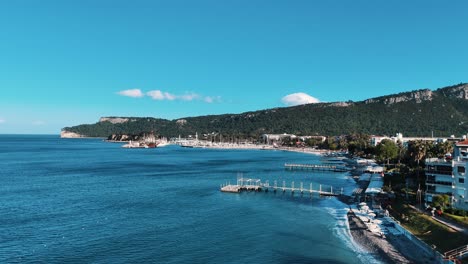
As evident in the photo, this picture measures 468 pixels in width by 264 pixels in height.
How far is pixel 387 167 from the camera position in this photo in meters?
112

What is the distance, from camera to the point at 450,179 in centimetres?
5431

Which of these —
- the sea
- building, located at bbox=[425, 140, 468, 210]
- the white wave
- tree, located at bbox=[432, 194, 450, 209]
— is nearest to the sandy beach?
the white wave

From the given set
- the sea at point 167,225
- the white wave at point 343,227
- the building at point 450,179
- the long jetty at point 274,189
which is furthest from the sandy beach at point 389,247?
the long jetty at point 274,189

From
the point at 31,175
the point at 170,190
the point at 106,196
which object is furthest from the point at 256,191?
the point at 31,175

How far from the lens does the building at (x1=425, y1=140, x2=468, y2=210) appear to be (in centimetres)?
5238

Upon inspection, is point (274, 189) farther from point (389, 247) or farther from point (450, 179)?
point (389, 247)

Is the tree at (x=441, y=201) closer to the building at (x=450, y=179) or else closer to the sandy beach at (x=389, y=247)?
the building at (x=450, y=179)

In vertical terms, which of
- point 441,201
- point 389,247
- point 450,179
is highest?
point 450,179

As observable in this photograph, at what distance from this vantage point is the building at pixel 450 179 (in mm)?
52375

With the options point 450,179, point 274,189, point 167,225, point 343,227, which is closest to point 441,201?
point 450,179

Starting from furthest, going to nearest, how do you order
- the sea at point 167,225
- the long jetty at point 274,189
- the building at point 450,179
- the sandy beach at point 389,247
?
the long jetty at point 274,189 < the building at point 450,179 < the sea at point 167,225 < the sandy beach at point 389,247

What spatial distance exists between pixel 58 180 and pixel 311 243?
7704cm

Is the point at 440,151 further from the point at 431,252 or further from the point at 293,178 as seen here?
the point at 431,252

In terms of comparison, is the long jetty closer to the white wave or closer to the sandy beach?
the white wave
